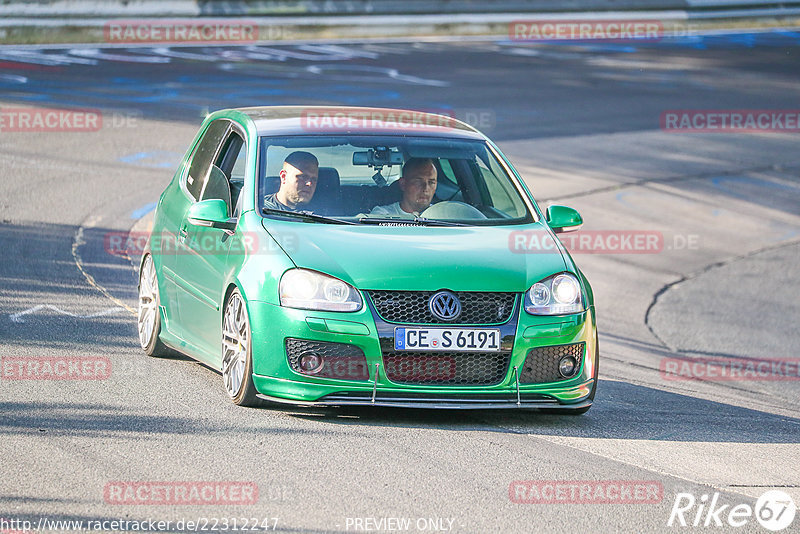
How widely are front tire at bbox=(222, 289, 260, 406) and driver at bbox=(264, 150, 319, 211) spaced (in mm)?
745

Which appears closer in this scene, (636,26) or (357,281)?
(357,281)

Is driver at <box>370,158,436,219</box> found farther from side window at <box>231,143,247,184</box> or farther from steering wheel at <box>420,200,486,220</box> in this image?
side window at <box>231,143,247,184</box>

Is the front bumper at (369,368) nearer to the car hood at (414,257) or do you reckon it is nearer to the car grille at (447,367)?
the car grille at (447,367)

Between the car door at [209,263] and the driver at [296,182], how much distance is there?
0.36 metres

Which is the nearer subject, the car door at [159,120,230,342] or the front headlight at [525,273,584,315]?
the front headlight at [525,273,584,315]

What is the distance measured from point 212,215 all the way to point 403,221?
114cm

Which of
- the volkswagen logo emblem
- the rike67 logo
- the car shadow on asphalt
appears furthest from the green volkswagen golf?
Answer: the rike67 logo

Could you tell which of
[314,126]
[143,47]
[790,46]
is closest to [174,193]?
[314,126]

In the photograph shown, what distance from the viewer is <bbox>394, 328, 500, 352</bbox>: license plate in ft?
22.1

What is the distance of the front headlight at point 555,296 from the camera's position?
7020 mm

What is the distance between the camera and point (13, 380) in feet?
24.5

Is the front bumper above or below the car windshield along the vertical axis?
below

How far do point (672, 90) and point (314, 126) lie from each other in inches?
737

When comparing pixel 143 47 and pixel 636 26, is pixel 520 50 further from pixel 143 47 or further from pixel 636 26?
pixel 143 47
